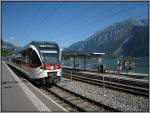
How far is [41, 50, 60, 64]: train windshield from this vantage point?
18.1 metres

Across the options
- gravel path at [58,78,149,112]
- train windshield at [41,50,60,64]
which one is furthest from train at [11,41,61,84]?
gravel path at [58,78,149,112]

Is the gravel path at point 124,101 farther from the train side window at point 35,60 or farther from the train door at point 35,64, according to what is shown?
the train side window at point 35,60

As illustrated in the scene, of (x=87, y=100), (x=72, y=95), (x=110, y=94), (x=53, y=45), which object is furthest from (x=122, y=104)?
(x=53, y=45)

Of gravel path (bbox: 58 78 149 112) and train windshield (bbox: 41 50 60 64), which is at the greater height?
train windshield (bbox: 41 50 60 64)

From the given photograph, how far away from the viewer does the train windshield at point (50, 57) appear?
1809 centimetres

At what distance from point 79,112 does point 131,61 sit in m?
19.0

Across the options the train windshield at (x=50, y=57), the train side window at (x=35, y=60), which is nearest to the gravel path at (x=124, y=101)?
the train windshield at (x=50, y=57)

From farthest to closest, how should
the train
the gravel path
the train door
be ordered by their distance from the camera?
1. the train door
2. the train
3. the gravel path

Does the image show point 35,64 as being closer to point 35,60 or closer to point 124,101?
point 35,60

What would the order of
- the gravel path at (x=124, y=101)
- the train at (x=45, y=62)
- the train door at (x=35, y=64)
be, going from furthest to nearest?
the train door at (x=35, y=64), the train at (x=45, y=62), the gravel path at (x=124, y=101)

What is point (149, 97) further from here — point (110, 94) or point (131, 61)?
point (131, 61)

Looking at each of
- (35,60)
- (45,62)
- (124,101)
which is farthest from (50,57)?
(124,101)

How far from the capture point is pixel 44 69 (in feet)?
59.1

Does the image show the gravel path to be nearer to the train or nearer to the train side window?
the train
